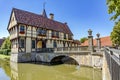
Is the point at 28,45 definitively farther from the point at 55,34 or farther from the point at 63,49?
the point at 63,49

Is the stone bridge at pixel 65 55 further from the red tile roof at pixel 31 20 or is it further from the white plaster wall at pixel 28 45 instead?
the red tile roof at pixel 31 20

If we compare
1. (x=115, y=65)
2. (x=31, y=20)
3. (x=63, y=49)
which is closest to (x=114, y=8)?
(x=115, y=65)

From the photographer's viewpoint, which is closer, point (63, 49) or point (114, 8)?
point (114, 8)

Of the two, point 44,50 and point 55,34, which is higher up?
point 55,34

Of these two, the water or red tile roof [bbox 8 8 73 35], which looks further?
red tile roof [bbox 8 8 73 35]

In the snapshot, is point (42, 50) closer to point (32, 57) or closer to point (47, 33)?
point (32, 57)

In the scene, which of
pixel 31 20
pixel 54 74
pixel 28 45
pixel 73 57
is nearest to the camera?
pixel 54 74

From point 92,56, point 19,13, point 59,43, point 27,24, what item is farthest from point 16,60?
point 92,56

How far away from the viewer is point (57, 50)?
18.7m

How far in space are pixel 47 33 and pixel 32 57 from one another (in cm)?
521

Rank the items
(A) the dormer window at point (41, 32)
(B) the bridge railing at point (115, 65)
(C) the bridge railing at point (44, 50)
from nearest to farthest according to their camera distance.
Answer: (B) the bridge railing at point (115, 65) < (C) the bridge railing at point (44, 50) < (A) the dormer window at point (41, 32)

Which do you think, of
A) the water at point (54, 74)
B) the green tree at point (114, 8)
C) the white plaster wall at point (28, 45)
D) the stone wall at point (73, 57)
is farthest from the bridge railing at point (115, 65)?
the white plaster wall at point (28, 45)

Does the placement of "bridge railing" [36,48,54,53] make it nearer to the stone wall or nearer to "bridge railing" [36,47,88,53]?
"bridge railing" [36,47,88,53]

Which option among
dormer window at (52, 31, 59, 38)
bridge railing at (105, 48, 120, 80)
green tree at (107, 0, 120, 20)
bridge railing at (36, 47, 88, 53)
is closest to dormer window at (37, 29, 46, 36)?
dormer window at (52, 31, 59, 38)
